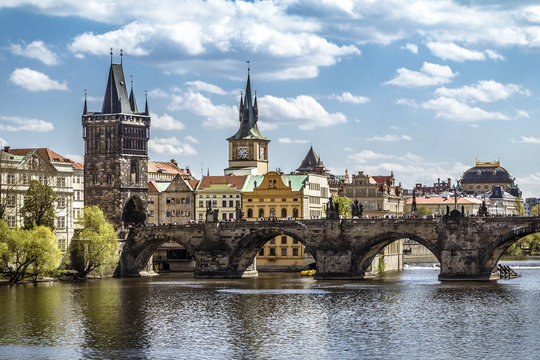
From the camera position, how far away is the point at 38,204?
451ft

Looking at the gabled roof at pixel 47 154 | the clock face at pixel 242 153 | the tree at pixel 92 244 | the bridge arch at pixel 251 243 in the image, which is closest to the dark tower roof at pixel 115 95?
the gabled roof at pixel 47 154

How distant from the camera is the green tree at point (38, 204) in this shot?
136625mm

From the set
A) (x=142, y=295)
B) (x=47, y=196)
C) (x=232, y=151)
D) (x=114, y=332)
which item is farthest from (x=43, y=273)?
(x=232, y=151)

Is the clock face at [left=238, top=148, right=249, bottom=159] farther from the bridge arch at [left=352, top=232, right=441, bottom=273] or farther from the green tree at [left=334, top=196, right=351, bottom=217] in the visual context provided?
the bridge arch at [left=352, top=232, right=441, bottom=273]

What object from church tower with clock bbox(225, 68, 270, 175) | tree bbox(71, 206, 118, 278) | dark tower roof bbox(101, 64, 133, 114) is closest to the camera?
tree bbox(71, 206, 118, 278)

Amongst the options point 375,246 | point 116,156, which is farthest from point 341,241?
point 116,156

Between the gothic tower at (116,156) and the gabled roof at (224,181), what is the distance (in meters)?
15.1

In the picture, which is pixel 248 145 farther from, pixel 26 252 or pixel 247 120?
pixel 26 252

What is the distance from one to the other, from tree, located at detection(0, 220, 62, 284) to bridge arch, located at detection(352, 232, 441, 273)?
3549cm

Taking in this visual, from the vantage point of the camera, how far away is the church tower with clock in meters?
194

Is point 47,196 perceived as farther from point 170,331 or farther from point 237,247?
point 170,331

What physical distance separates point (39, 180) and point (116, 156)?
Answer: 24.0 m

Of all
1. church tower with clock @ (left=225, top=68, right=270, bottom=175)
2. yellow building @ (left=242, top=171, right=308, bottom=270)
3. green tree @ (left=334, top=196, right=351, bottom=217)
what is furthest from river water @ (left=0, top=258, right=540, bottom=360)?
church tower with clock @ (left=225, top=68, right=270, bottom=175)

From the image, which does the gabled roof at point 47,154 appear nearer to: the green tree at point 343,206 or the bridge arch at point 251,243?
the bridge arch at point 251,243
